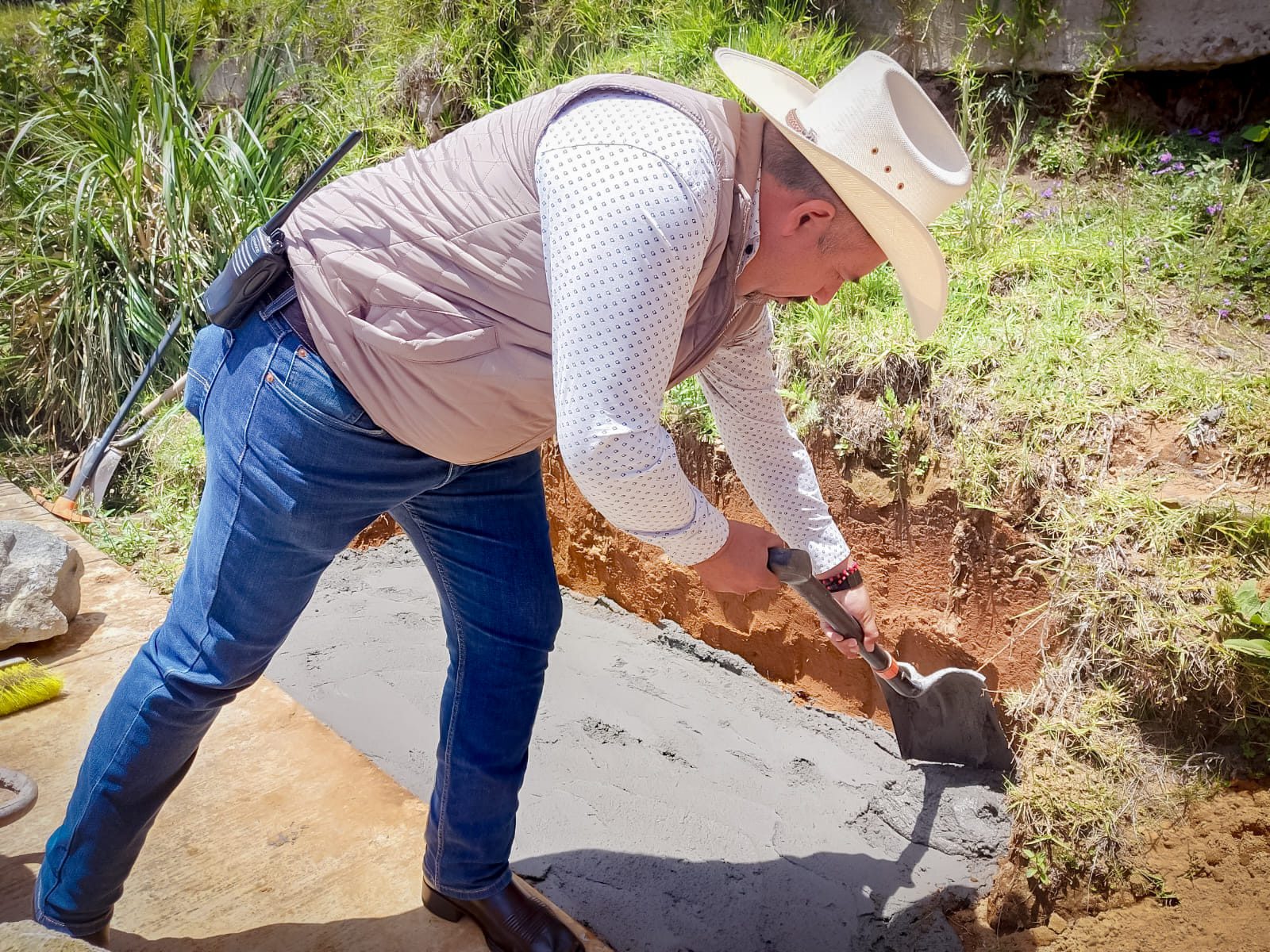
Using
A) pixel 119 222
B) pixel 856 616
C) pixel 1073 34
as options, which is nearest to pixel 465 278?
pixel 856 616

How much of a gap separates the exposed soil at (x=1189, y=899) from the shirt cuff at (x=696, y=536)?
1.28m

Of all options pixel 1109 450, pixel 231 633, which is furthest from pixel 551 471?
pixel 231 633

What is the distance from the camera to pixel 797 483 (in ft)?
7.13

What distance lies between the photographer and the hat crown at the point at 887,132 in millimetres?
1517

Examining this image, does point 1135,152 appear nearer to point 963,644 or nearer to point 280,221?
point 963,644

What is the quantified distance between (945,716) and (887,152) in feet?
5.41

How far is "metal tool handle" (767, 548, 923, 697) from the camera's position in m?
1.88

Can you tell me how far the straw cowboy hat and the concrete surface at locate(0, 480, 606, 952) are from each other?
1.56 m

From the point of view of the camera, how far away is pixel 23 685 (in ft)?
8.89

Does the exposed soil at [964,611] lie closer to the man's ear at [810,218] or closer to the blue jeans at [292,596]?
the blue jeans at [292,596]

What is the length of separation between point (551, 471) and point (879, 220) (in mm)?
2527

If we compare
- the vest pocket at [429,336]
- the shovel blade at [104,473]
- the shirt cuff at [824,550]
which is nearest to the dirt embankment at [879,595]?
the shirt cuff at [824,550]

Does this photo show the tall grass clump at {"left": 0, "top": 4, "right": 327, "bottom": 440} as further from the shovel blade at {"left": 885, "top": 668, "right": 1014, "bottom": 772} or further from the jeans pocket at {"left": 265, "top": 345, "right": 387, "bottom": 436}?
the shovel blade at {"left": 885, "top": 668, "right": 1014, "bottom": 772}

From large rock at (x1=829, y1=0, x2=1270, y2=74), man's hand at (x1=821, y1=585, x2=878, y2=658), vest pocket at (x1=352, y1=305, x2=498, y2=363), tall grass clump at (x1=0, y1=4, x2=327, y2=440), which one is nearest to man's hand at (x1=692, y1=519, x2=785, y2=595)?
man's hand at (x1=821, y1=585, x2=878, y2=658)
